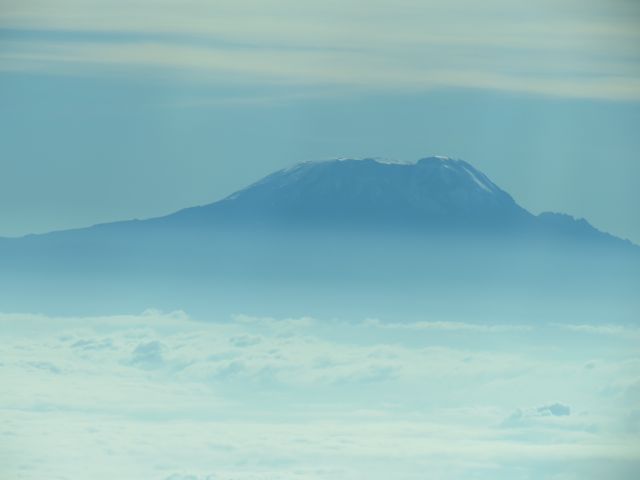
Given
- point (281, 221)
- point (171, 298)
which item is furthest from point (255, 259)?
point (281, 221)

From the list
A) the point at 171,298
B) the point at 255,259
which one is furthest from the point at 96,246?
the point at 255,259

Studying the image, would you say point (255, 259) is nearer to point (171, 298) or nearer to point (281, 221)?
point (171, 298)

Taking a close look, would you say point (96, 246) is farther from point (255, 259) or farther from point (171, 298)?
point (255, 259)

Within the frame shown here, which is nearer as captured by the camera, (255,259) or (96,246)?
(96,246)

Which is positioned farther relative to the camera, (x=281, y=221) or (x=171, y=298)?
(x=171, y=298)

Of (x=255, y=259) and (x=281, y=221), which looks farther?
(x=255, y=259)
